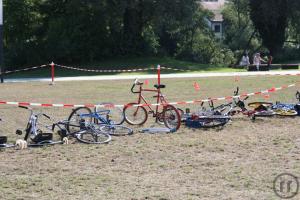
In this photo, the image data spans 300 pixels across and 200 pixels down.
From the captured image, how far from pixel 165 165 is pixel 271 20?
43.3 metres

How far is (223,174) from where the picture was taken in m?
7.84

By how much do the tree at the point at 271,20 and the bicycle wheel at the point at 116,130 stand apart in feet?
129

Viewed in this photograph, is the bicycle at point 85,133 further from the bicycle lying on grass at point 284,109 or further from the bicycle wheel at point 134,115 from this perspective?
the bicycle lying on grass at point 284,109

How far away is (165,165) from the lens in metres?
8.48

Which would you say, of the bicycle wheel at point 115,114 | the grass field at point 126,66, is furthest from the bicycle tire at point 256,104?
the grass field at point 126,66

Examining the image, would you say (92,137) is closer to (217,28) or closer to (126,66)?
(126,66)

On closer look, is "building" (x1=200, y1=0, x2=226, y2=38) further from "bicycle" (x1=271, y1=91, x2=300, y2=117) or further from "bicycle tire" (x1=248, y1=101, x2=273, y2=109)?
"bicycle" (x1=271, y1=91, x2=300, y2=117)

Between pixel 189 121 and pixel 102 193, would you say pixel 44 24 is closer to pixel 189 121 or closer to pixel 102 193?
pixel 189 121

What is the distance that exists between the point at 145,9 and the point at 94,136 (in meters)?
32.4

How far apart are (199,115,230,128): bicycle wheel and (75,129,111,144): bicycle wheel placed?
90.3 inches

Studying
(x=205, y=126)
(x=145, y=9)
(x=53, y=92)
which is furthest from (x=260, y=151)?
(x=145, y=9)

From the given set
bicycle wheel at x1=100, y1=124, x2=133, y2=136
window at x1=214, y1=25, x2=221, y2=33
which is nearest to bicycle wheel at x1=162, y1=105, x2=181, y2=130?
bicycle wheel at x1=100, y1=124, x2=133, y2=136

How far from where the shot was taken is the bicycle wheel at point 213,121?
12.1 m

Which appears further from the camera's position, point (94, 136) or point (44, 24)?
point (44, 24)
